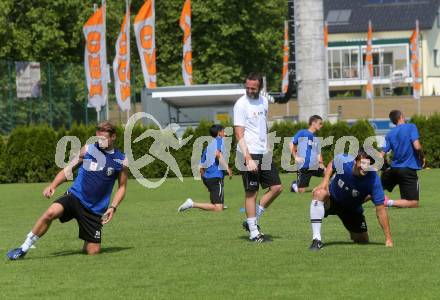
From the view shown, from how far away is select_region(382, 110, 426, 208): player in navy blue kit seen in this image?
1870cm

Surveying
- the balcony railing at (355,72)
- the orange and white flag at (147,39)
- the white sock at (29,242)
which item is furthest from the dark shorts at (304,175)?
the balcony railing at (355,72)

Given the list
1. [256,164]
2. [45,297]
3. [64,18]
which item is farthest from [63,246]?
[64,18]

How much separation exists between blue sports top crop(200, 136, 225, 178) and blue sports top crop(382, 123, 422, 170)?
10.0 feet

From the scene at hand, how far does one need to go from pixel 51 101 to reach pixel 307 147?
25.3 metres

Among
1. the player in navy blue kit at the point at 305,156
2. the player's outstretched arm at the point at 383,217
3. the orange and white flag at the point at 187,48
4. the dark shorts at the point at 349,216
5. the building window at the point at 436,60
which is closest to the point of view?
the player's outstretched arm at the point at 383,217

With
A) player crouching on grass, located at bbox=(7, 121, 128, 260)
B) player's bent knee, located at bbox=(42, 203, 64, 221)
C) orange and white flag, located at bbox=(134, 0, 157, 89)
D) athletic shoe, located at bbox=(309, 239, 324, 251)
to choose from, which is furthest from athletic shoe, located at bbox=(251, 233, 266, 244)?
orange and white flag, located at bbox=(134, 0, 157, 89)

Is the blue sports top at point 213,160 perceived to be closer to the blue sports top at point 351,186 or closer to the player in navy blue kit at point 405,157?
the player in navy blue kit at point 405,157

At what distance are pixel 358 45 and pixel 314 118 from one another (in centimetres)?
7819

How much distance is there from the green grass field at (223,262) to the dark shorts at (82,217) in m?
0.26

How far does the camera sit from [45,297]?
938 cm

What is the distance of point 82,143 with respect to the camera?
32.9 metres

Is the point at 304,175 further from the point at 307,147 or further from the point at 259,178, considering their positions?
the point at 259,178

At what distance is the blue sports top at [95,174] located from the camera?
41.3 feet

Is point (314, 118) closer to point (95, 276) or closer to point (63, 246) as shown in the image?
point (63, 246)
